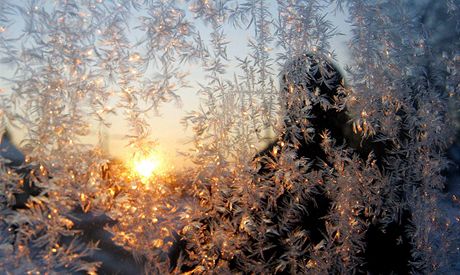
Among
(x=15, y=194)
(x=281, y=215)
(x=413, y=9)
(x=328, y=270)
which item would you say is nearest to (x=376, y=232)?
→ (x=328, y=270)

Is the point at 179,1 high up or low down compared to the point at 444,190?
up

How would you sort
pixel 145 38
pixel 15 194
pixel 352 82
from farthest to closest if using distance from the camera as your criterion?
pixel 352 82 < pixel 145 38 < pixel 15 194

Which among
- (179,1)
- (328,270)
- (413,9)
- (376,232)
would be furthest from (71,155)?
(413,9)

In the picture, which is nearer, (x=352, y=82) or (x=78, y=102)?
(x=78, y=102)

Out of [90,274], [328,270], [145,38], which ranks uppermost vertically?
[145,38]

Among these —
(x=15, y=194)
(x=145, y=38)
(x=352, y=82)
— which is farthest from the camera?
(x=352, y=82)

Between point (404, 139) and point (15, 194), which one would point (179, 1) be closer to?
point (15, 194)
